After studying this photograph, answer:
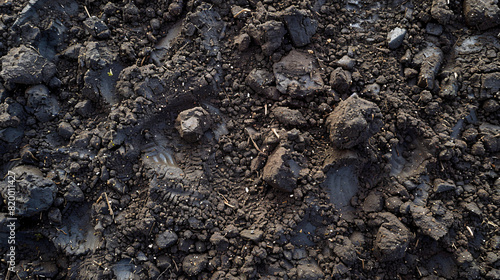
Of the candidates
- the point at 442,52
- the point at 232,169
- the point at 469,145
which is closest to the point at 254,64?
the point at 232,169

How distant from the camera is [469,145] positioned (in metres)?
3.13

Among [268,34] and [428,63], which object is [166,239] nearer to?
[268,34]

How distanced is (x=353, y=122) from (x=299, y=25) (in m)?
1.19

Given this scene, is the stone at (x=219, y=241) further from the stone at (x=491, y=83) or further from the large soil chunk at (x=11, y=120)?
the stone at (x=491, y=83)

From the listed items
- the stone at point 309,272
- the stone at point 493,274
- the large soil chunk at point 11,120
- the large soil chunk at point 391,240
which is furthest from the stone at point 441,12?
the large soil chunk at point 11,120

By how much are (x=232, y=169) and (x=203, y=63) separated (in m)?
1.17

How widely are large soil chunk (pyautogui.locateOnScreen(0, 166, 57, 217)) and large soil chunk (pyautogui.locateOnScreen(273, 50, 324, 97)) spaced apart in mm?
2411

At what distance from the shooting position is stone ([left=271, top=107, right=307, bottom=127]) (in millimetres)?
2982

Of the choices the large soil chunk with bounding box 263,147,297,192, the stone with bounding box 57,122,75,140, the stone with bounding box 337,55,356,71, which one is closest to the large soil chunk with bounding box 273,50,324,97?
the stone with bounding box 337,55,356,71

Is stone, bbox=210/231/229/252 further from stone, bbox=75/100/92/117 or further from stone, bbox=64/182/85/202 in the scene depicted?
stone, bbox=75/100/92/117

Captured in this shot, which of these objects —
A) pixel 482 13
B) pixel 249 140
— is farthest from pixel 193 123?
pixel 482 13

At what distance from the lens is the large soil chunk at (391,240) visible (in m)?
2.69

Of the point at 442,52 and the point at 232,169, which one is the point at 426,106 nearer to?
the point at 442,52

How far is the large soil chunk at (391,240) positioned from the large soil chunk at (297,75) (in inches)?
56.9
